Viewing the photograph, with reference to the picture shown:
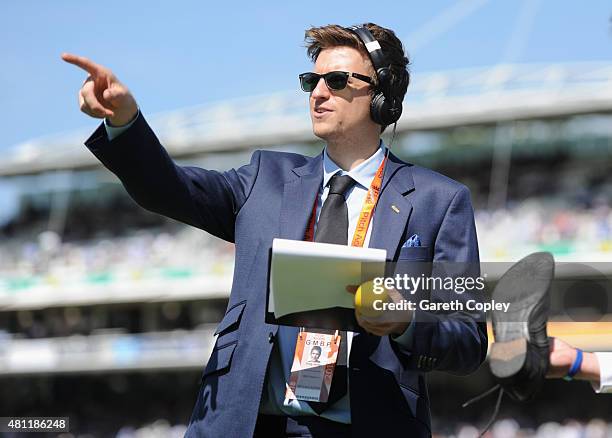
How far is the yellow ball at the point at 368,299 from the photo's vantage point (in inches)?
111

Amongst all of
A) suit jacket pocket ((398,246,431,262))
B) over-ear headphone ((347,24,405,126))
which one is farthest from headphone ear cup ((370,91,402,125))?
suit jacket pocket ((398,246,431,262))

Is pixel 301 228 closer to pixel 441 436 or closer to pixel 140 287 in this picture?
pixel 441 436

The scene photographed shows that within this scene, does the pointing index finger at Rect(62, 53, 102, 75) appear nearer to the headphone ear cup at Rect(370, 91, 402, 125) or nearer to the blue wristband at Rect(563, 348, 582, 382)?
the headphone ear cup at Rect(370, 91, 402, 125)

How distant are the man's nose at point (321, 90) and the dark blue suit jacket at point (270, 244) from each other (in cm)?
20

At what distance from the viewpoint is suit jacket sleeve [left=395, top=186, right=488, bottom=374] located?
3.00 m

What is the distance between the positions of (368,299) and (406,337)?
212 millimetres

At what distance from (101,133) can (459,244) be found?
1.00 meters

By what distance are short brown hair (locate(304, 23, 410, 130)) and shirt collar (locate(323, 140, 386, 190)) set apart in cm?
23

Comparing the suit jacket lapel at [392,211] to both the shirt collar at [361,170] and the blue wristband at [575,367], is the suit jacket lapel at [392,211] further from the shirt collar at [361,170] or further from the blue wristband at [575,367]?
the blue wristband at [575,367]

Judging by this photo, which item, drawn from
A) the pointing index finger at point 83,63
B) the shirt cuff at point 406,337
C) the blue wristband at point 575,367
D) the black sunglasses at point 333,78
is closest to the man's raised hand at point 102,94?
the pointing index finger at point 83,63

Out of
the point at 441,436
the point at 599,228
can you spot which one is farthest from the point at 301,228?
the point at 599,228

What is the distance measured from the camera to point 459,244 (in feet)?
10.7

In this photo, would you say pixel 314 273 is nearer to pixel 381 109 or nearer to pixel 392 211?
pixel 392 211

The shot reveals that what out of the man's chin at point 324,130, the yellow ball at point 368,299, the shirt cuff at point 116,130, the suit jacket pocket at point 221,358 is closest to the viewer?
the yellow ball at point 368,299
